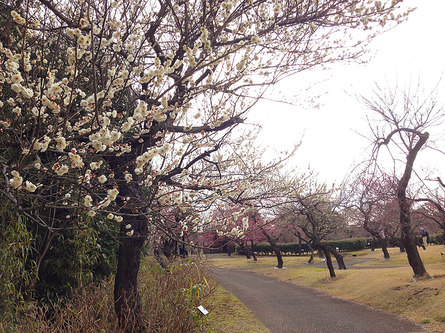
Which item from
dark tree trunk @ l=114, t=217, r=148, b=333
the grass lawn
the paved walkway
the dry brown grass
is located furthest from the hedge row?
dark tree trunk @ l=114, t=217, r=148, b=333

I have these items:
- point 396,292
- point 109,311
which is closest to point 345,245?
point 396,292

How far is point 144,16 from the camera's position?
443cm

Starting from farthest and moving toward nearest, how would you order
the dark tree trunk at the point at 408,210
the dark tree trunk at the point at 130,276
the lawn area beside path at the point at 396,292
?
the dark tree trunk at the point at 408,210
the lawn area beside path at the point at 396,292
the dark tree trunk at the point at 130,276

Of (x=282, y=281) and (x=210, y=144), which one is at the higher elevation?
(x=210, y=144)

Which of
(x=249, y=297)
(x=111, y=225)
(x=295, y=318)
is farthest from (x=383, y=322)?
(x=111, y=225)

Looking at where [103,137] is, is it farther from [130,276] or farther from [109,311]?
[109,311]

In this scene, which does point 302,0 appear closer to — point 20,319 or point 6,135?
point 6,135

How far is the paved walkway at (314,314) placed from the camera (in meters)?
6.23

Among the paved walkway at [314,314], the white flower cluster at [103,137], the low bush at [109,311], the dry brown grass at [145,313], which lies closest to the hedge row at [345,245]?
the paved walkway at [314,314]

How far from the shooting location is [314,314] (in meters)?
7.53

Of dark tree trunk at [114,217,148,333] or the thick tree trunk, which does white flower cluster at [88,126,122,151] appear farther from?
the thick tree trunk

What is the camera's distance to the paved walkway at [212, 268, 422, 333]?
6.23 meters

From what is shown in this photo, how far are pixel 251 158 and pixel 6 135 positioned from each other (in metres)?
7.80

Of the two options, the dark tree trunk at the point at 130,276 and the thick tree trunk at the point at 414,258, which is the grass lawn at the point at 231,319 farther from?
the thick tree trunk at the point at 414,258
